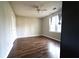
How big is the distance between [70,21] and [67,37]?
0.34 m

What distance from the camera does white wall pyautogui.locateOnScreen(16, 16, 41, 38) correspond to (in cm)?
736

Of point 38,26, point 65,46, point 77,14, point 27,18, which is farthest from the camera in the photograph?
point 38,26

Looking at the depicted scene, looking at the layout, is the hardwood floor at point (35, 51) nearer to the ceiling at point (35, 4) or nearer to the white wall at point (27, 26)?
the ceiling at point (35, 4)

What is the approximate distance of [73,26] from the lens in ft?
4.00

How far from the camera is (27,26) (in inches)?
308

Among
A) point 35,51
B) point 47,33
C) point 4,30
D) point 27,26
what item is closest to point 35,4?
point 4,30

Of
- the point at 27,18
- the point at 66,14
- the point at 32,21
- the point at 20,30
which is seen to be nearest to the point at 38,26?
the point at 32,21

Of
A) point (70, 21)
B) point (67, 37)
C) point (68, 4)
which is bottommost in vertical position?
point (67, 37)

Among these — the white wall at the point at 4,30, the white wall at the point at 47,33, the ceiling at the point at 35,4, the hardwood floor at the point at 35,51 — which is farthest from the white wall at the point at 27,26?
the white wall at the point at 4,30

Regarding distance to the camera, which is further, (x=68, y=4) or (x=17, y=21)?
(x=17, y=21)

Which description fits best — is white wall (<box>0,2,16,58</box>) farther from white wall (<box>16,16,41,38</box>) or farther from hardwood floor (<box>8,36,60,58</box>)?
white wall (<box>16,16,41,38</box>)

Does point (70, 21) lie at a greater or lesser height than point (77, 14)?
lesser

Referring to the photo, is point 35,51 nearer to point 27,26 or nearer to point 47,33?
point 47,33

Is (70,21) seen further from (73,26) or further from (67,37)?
(67,37)
